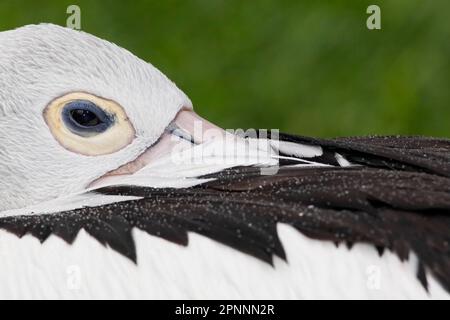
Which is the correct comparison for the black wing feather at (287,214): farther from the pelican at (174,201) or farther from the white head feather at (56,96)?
the white head feather at (56,96)

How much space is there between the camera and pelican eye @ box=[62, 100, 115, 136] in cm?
248

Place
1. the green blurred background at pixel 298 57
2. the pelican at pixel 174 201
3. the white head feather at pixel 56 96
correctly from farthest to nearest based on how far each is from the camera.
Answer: the green blurred background at pixel 298 57 → the white head feather at pixel 56 96 → the pelican at pixel 174 201

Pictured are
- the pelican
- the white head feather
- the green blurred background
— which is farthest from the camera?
the green blurred background

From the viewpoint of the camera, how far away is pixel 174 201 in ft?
6.94

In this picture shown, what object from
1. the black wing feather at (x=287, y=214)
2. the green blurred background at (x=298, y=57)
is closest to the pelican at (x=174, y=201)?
the black wing feather at (x=287, y=214)

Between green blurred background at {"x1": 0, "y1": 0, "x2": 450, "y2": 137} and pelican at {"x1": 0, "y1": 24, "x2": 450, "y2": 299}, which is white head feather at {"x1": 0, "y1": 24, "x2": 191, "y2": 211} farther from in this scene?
green blurred background at {"x1": 0, "y1": 0, "x2": 450, "y2": 137}

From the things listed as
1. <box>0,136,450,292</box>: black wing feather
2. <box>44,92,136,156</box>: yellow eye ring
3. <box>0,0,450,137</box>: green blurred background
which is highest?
<box>0,0,450,137</box>: green blurred background

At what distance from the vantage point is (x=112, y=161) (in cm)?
246

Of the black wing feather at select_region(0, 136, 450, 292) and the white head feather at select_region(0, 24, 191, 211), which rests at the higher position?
the white head feather at select_region(0, 24, 191, 211)

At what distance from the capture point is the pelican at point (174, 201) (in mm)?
1978

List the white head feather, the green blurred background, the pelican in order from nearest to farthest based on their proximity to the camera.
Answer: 1. the pelican
2. the white head feather
3. the green blurred background

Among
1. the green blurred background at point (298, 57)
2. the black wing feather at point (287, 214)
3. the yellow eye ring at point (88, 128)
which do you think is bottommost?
the black wing feather at point (287, 214)

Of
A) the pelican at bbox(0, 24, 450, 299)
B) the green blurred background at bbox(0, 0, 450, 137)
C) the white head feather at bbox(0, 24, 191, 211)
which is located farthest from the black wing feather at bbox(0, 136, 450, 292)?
the green blurred background at bbox(0, 0, 450, 137)

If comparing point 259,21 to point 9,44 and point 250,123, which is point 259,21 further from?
point 9,44
